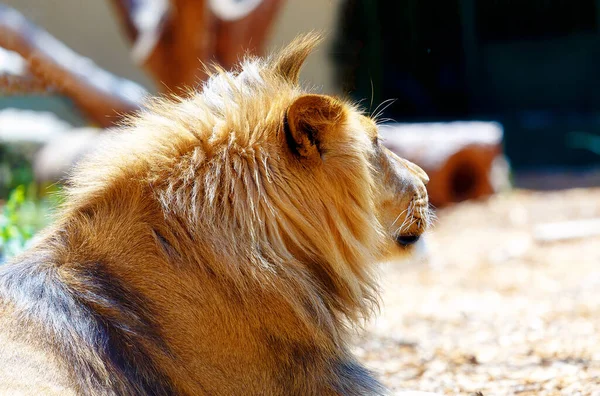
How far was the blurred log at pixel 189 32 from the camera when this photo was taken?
5.93 metres

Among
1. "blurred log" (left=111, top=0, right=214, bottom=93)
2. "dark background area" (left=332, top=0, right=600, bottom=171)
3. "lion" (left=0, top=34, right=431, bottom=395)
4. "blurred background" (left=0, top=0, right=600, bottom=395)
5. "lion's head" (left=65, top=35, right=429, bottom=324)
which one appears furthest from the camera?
"dark background area" (left=332, top=0, right=600, bottom=171)

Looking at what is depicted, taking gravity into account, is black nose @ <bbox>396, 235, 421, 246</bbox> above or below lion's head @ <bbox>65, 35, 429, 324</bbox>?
above

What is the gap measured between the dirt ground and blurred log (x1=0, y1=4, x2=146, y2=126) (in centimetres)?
259

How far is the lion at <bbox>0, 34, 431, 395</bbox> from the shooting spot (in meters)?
1.97

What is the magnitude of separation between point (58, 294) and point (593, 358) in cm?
209

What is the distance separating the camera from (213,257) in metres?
2.06

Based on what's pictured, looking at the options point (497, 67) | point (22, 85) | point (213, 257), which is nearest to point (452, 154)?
point (497, 67)

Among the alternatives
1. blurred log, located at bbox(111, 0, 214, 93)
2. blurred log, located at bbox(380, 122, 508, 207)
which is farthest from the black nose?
blurred log, located at bbox(380, 122, 508, 207)

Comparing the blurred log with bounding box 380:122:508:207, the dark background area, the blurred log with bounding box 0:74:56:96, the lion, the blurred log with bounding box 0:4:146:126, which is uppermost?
the dark background area

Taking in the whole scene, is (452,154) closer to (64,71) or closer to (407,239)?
(64,71)

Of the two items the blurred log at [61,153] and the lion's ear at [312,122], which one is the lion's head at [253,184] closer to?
the lion's ear at [312,122]

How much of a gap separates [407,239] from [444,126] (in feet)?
18.7

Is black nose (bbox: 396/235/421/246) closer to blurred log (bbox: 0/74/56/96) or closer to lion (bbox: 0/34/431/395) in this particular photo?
lion (bbox: 0/34/431/395)

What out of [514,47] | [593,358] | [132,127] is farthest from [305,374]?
[514,47]
